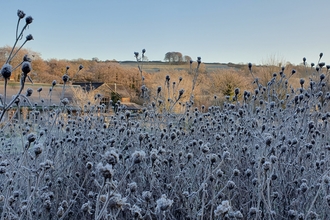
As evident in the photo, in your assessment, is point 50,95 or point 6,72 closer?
point 6,72

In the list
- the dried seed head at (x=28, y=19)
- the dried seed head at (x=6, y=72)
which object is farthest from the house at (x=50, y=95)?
the dried seed head at (x=28, y=19)

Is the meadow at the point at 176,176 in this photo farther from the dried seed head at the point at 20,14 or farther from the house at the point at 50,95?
the house at the point at 50,95

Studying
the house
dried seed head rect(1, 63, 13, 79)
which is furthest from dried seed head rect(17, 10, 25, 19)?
dried seed head rect(1, 63, 13, 79)

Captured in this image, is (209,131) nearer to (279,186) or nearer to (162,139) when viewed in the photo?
(162,139)

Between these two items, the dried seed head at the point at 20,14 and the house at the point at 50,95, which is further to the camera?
the house at the point at 50,95

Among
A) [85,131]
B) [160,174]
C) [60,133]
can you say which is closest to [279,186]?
[160,174]

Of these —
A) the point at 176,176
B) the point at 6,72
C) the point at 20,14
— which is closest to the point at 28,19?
the point at 20,14

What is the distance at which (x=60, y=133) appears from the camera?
3.85 m

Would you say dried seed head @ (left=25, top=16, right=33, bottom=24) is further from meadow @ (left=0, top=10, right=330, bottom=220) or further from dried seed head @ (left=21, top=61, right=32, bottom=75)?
dried seed head @ (left=21, top=61, right=32, bottom=75)

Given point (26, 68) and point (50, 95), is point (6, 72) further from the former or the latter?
point (50, 95)

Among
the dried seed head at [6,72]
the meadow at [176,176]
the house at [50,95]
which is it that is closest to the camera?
the dried seed head at [6,72]

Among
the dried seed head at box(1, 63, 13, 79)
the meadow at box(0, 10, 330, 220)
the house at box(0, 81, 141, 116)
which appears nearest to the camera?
the dried seed head at box(1, 63, 13, 79)

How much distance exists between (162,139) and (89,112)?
5.10 ft

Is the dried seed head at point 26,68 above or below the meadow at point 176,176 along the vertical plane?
above
